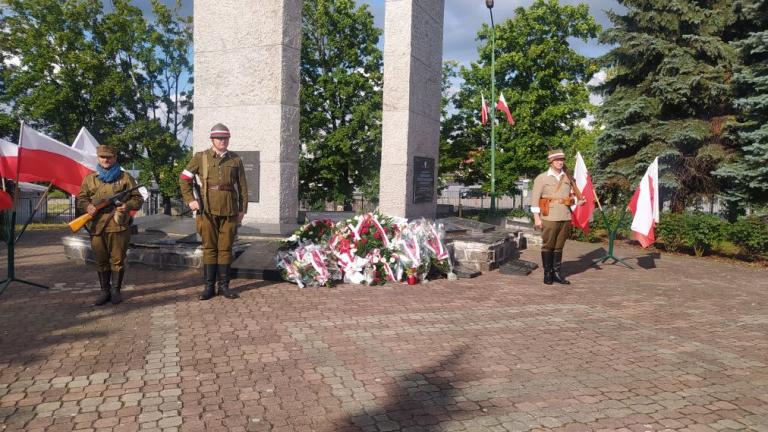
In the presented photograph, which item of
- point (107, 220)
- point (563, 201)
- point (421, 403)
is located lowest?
point (421, 403)

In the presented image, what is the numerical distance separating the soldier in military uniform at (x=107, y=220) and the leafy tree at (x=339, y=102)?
15119 mm

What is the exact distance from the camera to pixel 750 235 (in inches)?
440

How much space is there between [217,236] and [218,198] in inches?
19.4

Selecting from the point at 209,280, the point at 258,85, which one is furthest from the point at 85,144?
the point at 258,85

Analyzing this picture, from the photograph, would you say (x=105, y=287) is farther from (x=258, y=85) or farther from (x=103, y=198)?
(x=258, y=85)

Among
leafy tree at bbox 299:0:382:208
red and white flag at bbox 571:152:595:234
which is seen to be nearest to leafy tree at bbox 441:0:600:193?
leafy tree at bbox 299:0:382:208

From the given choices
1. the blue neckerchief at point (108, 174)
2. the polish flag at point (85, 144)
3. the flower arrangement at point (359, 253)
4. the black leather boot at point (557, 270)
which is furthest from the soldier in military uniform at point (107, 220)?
the black leather boot at point (557, 270)

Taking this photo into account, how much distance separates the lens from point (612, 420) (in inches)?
132

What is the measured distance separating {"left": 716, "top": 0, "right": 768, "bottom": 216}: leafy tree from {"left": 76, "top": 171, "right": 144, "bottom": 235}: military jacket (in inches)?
504

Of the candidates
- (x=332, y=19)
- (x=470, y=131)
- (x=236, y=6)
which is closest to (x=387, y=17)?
(x=236, y=6)

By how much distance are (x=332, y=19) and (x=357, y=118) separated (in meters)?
4.89

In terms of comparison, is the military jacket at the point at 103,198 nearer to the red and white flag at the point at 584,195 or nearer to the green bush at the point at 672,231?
the red and white flag at the point at 584,195

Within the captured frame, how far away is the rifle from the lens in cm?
574

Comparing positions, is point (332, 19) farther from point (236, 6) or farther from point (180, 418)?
point (180, 418)
